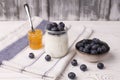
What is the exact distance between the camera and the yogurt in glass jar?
964 millimetres

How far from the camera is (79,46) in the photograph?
0.98 metres

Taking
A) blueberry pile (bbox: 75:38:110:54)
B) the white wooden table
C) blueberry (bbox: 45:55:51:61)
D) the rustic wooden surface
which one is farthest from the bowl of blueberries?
the rustic wooden surface

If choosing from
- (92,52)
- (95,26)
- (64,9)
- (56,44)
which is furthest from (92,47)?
(64,9)

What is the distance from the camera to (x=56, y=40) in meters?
0.97

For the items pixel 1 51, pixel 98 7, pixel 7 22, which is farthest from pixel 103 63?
pixel 7 22

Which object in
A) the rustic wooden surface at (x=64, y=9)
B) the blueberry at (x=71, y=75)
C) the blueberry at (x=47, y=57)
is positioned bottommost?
the blueberry at (x=71, y=75)

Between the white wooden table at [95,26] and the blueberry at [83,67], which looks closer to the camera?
the blueberry at [83,67]

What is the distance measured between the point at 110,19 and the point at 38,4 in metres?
0.39

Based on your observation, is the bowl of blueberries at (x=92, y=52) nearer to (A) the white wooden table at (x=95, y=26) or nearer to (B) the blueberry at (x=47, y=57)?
(B) the blueberry at (x=47, y=57)

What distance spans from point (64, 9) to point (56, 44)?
48 cm

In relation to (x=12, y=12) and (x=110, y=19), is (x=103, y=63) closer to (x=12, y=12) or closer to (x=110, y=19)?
(x=110, y=19)

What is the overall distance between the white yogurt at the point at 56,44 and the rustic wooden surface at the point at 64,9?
18.0 inches

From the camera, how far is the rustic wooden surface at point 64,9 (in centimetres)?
140

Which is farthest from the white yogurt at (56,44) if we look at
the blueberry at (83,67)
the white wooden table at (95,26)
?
the white wooden table at (95,26)
